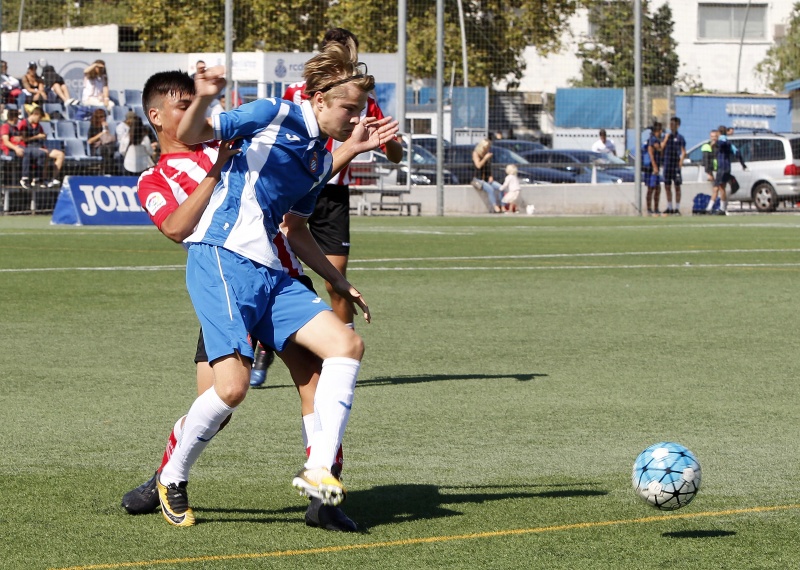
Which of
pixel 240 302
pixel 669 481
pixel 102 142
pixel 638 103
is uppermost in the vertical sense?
pixel 638 103

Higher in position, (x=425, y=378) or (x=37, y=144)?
(x=37, y=144)

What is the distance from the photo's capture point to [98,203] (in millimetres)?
25312

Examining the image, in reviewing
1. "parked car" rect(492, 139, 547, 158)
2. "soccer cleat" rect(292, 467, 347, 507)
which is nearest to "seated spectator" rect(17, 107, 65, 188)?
"parked car" rect(492, 139, 547, 158)

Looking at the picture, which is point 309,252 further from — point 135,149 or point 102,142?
point 102,142

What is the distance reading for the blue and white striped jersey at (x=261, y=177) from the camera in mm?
5297

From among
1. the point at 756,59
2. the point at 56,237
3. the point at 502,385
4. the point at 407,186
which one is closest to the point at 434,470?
the point at 502,385

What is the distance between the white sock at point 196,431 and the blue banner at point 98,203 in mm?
20046

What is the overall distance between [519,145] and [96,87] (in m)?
10.3

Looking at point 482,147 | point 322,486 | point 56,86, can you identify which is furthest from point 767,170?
point 322,486

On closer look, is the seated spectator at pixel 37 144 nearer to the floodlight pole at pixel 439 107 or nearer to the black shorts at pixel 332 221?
the floodlight pole at pixel 439 107

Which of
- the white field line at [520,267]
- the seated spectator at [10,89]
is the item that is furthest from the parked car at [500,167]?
the white field line at [520,267]

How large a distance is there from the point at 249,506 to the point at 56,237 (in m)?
16.8

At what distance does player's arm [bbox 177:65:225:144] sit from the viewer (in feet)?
16.5

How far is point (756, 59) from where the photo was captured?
8088 centimetres
